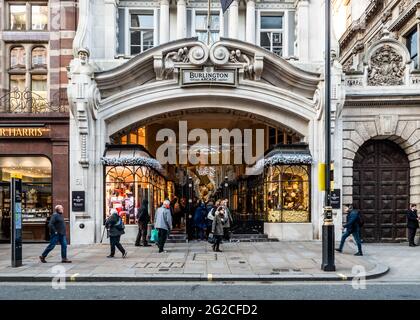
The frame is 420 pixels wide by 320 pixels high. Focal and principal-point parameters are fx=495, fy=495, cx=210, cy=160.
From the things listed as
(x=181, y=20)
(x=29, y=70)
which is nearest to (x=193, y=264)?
(x=181, y=20)

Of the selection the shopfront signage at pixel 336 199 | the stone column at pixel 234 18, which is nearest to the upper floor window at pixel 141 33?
the stone column at pixel 234 18

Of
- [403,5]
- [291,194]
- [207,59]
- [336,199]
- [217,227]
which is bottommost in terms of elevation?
[217,227]

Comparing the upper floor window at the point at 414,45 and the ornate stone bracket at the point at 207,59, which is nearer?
the ornate stone bracket at the point at 207,59

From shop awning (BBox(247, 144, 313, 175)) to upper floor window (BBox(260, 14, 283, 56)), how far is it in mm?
4100

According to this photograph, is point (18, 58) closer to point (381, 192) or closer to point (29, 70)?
point (29, 70)

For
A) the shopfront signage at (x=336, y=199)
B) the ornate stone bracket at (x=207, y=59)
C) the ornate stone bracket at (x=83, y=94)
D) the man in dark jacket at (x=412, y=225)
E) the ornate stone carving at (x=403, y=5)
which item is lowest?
the man in dark jacket at (x=412, y=225)

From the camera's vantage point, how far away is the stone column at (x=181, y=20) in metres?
20.2

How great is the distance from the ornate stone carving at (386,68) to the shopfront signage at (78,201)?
40.5 feet

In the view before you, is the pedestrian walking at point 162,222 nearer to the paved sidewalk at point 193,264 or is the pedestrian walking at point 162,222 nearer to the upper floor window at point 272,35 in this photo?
the paved sidewalk at point 193,264

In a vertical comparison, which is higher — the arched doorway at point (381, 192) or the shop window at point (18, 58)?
the shop window at point (18, 58)

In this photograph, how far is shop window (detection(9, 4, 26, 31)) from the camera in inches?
800

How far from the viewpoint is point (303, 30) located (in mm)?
20328

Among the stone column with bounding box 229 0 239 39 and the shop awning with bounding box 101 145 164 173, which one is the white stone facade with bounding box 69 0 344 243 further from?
the shop awning with bounding box 101 145 164 173

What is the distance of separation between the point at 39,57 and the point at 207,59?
700cm
